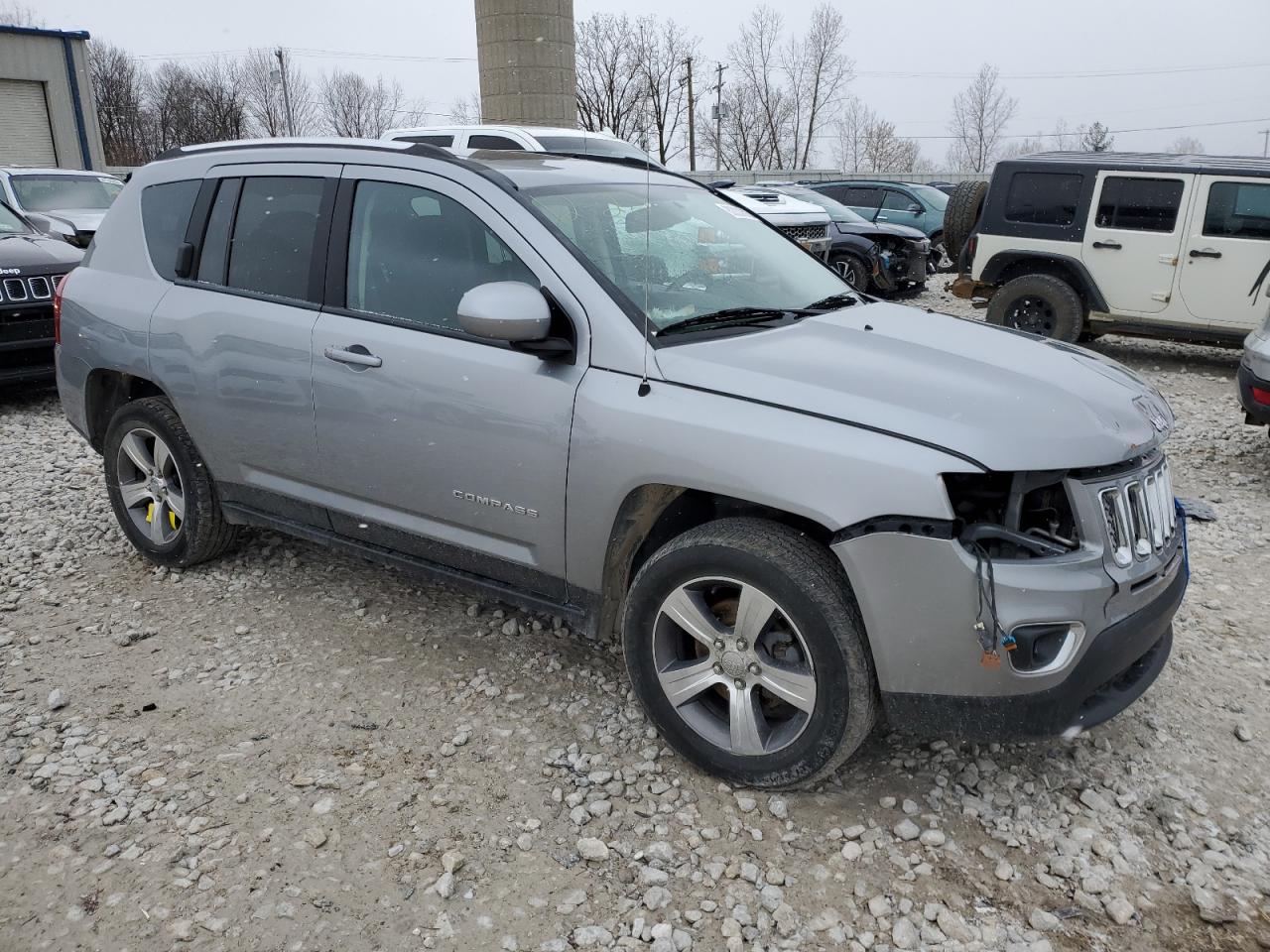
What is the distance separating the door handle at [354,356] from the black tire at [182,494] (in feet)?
3.63

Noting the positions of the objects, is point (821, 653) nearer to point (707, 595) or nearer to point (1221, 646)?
point (707, 595)

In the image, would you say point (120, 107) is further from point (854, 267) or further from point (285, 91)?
point (854, 267)

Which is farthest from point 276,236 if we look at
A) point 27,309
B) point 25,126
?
point 25,126

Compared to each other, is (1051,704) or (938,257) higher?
(1051,704)

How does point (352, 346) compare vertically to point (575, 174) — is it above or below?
below

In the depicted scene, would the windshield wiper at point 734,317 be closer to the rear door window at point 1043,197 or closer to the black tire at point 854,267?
the rear door window at point 1043,197

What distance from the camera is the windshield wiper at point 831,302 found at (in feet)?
11.7

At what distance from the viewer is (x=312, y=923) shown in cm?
245

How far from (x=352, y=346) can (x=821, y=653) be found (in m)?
1.94

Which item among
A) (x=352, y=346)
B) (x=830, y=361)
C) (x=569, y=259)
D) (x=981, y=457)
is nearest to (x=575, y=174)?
(x=569, y=259)

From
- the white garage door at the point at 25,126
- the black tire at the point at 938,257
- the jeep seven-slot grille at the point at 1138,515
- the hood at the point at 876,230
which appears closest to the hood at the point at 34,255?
the jeep seven-slot grille at the point at 1138,515

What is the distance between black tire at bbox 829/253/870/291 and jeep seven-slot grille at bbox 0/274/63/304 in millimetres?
8835

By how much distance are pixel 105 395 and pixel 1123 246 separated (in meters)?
8.53

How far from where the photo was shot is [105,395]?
15.2 ft
